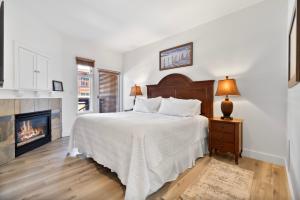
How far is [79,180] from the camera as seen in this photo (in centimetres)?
187

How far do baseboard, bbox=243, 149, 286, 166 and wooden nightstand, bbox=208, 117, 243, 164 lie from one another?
30 cm

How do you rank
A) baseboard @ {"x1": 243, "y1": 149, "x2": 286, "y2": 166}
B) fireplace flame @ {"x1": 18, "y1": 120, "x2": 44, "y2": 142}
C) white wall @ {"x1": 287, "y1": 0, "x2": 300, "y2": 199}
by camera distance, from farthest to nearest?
fireplace flame @ {"x1": 18, "y1": 120, "x2": 44, "y2": 142}, baseboard @ {"x1": 243, "y1": 149, "x2": 286, "y2": 166}, white wall @ {"x1": 287, "y1": 0, "x2": 300, "y2": 199}

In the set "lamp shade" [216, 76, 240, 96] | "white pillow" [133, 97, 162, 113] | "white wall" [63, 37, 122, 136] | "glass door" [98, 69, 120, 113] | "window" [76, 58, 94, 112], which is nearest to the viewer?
"lamp shade" [216, 76, 240, 96]

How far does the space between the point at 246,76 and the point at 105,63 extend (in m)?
3.82

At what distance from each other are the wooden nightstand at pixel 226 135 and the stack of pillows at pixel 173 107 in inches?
16.2

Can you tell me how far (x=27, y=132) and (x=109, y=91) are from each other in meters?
2.44

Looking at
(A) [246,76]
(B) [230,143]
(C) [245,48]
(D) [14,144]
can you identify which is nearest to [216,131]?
(B) [230,143]

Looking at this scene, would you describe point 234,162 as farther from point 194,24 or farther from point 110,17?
point 110,17

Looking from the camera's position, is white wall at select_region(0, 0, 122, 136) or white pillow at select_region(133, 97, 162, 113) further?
white pillow at select_region(133, 97, 162, 113)

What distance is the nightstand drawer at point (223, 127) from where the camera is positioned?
7.59 feet

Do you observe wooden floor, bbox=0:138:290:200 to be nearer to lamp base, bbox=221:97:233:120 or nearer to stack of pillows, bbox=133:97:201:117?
lamp base, bbox=221:97:233:120

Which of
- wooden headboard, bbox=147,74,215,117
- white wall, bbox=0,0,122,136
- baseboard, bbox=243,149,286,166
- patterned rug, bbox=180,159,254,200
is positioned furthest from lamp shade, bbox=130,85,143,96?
baseboard, bbox=243,149,286,166

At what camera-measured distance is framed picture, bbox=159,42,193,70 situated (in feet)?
11.1

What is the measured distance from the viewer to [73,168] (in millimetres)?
2176
